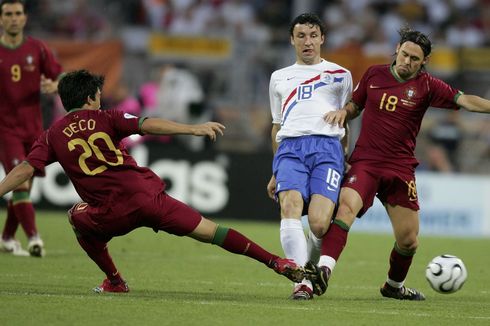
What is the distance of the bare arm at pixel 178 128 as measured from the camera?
7758 millimetres

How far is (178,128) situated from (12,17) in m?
4.59

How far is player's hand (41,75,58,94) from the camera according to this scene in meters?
11.8

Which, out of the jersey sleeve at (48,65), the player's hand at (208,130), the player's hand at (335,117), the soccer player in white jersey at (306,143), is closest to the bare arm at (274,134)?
the soccer player in white jersey at (306,143)

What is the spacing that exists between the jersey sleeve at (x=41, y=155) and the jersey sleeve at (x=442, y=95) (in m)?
3.10

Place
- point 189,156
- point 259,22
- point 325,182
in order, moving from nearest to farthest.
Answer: point 325,182
point 189,156
point 259,22

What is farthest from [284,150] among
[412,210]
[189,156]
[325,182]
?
[189,156]

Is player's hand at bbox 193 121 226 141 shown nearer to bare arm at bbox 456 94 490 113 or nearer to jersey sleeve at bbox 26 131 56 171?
jersey sleeve at bbox 26 131 56 171

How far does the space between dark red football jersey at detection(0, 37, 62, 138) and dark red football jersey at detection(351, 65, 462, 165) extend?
4.40 m

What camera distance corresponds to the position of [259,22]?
21781 millimetres

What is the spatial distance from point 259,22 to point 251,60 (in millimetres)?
3442

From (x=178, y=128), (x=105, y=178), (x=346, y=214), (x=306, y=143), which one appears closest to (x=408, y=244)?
(x=346, y=214)

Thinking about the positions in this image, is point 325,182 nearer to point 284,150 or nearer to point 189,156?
point 284,150

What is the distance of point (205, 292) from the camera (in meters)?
8.86

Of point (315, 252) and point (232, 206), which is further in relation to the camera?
point (232, 206)
